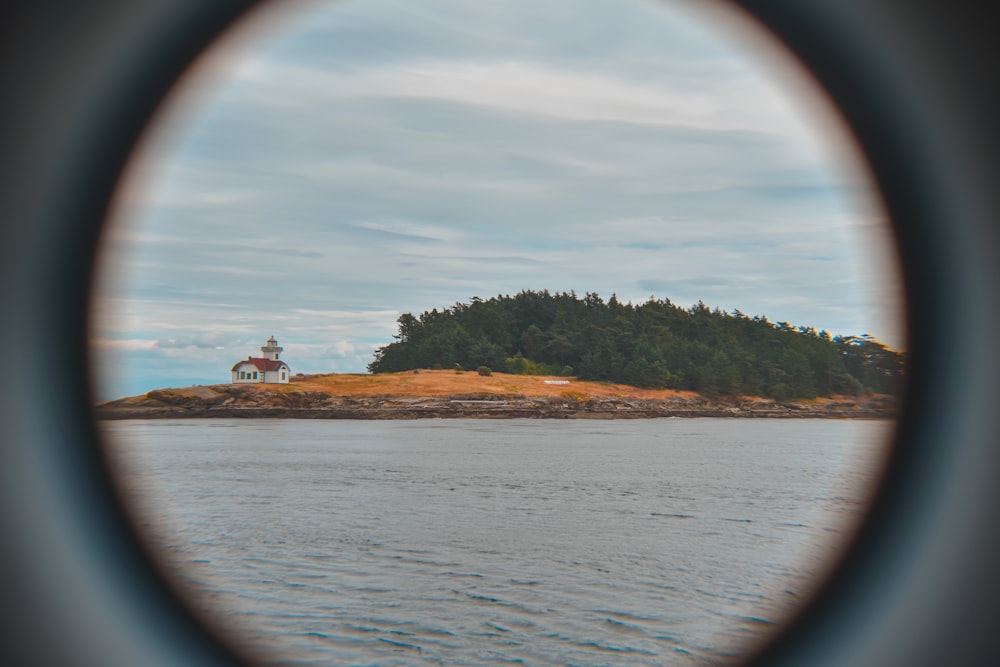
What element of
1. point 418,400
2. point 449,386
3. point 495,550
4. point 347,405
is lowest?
point 495,550

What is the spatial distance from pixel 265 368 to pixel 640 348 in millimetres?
57306

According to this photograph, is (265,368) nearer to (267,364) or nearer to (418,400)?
(267,364)

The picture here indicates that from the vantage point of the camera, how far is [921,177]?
2186cm

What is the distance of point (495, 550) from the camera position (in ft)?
72.1

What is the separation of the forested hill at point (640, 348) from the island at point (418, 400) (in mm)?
4037

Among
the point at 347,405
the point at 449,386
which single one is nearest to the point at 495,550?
the point at 347,405

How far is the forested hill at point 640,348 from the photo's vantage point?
4961 inches

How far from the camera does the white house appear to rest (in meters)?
120

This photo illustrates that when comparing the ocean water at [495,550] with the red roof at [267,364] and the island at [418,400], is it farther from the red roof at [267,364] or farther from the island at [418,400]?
the red roof at [267,364]

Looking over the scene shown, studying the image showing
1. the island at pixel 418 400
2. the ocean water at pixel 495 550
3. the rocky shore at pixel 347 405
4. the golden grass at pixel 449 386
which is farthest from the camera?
the golden grass at pixel 449 386

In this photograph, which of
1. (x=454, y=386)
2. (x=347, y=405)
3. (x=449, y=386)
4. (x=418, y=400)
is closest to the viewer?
(x=347, y=405)

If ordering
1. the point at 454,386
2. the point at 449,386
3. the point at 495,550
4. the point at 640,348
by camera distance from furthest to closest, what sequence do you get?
the point at 640,348 → the point at 454,386 → the point at 449,386 → the point at 495,550

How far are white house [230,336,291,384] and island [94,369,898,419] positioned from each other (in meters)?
3.04

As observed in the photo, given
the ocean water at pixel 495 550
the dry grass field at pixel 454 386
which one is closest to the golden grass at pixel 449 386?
the dry grass field at pixel 454 386
